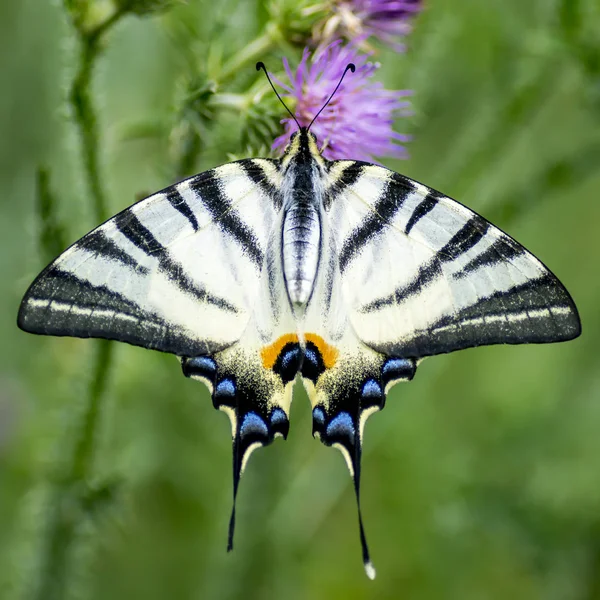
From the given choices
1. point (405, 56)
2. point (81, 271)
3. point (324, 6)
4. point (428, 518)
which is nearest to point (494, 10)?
point (405, 56)

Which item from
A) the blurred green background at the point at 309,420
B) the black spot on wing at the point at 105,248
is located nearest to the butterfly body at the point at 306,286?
the black spot on wing at the point at 105,248

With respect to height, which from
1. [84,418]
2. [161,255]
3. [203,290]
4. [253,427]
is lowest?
[84,418]

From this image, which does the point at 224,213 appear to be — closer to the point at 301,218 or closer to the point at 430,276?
the point at 301,218

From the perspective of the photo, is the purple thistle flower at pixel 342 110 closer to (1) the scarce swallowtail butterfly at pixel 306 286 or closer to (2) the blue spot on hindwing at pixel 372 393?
(1) the scarce swallowtail butterfly at pixel 306 286

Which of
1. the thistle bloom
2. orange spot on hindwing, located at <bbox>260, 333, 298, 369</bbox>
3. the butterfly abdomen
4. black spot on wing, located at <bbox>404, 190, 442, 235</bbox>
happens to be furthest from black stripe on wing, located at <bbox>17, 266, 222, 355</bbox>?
the thistle bloom

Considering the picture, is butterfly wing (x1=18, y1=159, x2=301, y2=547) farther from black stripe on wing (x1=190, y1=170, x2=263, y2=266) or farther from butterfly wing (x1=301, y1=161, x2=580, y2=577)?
butterfly wing (x1=301, y1=161, x2=580, y2=577)

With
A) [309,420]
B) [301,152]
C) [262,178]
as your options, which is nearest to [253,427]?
[262,178]
